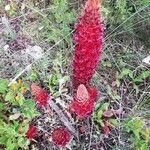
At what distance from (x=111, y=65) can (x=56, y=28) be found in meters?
0.47

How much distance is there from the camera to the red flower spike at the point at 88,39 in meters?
1.80

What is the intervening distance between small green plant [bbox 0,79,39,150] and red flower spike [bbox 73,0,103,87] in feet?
1.21

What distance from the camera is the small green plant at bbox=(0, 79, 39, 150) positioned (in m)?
2.11

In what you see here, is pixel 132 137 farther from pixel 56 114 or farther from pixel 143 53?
pixel 143 53

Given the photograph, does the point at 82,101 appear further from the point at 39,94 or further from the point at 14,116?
the point at 14,116

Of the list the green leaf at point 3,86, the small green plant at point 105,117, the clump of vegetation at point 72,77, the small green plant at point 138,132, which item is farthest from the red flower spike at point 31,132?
the small green plant at point 138,132

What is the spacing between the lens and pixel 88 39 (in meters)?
1.86

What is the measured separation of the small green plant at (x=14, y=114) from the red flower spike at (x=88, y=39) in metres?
0.37

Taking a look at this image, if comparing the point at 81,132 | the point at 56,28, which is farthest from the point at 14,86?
the point at 56,28

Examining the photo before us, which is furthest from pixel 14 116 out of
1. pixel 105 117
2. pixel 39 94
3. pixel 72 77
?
pixel 105 117

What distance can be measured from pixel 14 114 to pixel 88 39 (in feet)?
2.37

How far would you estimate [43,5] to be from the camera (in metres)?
2.94

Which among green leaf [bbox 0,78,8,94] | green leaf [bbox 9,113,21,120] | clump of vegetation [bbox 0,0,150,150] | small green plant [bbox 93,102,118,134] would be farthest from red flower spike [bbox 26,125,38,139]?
small green plant [bbox 93,102,118,134]

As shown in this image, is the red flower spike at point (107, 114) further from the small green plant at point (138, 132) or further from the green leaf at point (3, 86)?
the green leaf at point (3, 86)
